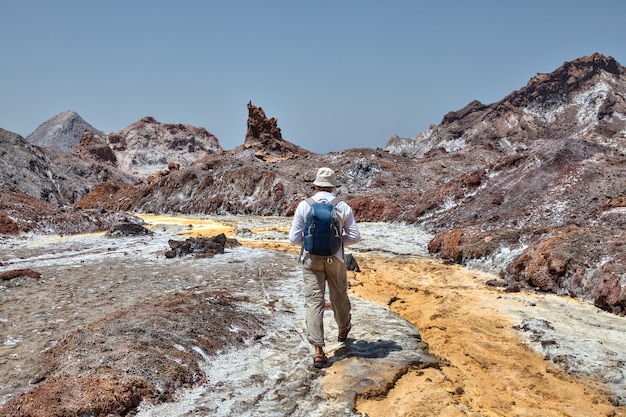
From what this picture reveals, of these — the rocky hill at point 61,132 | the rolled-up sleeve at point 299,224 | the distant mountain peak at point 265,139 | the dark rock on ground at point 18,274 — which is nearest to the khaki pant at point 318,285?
the rolled-up sleeve at point 299,224

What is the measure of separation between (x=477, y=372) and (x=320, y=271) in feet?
7.29

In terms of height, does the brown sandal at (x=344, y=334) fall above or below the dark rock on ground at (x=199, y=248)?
below

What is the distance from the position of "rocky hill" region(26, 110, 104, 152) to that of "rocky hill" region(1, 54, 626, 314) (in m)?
100

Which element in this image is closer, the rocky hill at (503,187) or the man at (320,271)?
the man at (320,271)

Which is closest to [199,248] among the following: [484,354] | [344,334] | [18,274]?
[18,274]

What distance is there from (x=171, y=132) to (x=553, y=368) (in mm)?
133008

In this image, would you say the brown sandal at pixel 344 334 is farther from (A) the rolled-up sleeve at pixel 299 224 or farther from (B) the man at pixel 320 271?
(A) the rolled-up sleeve at pixel 299 224

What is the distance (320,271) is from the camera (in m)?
5.26

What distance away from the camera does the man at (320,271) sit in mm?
5176

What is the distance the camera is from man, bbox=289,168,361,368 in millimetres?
5176

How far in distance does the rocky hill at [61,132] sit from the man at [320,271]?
506 ft

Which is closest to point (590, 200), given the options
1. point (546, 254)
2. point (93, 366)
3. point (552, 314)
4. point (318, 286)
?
point (546, 254)

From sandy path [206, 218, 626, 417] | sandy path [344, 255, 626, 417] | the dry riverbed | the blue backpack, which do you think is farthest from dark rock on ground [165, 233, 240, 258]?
the blue backpack

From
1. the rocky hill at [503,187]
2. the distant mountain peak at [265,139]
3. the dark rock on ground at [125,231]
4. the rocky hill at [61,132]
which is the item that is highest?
the rocky hill at [61,132]
